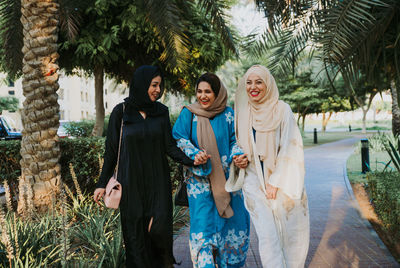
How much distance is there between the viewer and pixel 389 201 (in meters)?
4.53

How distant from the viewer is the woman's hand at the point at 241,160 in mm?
2984

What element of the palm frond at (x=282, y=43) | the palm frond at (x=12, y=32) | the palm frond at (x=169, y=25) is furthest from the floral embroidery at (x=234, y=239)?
the palm frond at (x=12, y=32)

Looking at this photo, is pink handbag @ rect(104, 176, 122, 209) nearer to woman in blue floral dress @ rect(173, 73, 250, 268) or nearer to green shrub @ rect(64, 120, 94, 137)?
woman in blue floral dress @ rect(173, 73, 250, 268)

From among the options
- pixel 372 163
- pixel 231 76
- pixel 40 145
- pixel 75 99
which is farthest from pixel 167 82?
pixel 75 99

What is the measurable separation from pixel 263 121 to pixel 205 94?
1.95 ft

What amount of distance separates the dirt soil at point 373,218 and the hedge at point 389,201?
0.29 ft

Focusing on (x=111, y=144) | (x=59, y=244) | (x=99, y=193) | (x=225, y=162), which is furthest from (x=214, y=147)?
(x=59, y=244)

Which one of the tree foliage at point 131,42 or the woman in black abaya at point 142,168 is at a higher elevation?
the tree foliage at point 131,42

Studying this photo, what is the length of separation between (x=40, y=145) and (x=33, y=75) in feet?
3.42

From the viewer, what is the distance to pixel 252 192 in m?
2.99

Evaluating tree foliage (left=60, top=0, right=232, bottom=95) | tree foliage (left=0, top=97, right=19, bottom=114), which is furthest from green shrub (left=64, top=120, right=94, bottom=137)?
tree foliage (left=0, top=97, right=19, bottom=114)

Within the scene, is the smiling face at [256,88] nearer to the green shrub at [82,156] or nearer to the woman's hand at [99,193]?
the woman's hand at [99,193]

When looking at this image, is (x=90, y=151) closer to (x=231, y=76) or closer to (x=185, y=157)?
(x=185, y=157)

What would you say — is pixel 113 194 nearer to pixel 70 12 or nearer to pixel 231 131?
pixel 231 131
